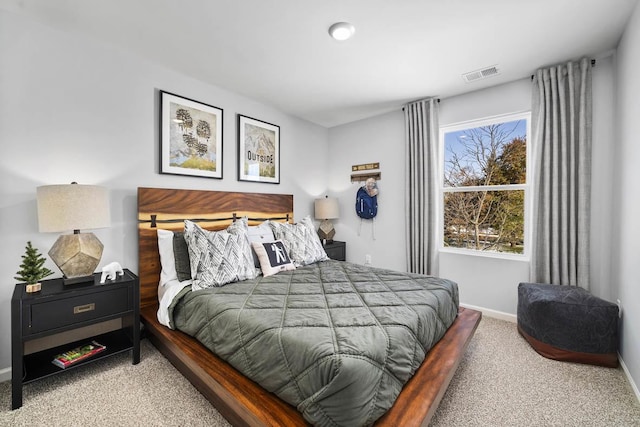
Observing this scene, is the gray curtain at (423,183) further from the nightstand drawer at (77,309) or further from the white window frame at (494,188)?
the nightstand drawer at (77,309)

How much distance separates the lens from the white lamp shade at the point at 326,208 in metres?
4.15

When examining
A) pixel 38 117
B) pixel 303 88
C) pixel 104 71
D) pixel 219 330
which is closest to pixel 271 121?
pixel 303 88

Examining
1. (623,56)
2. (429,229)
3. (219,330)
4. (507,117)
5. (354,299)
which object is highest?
(623,56)

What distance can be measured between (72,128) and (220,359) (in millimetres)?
2169

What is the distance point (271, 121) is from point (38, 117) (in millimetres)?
2306

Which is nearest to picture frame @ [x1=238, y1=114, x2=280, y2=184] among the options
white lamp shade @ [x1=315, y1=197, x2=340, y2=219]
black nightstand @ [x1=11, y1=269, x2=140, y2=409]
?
white lamp shade @ [x1=315, y1=197, x2=340, y2=219]

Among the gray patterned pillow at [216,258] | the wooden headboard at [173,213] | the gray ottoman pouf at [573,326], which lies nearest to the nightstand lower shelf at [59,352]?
the wooden headboard at [173,213]

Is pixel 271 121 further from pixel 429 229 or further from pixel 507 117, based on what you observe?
pixel 507 117

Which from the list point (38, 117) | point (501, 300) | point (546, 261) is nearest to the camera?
point (38, 117)

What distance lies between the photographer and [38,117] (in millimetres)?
2066

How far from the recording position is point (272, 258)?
2686mm

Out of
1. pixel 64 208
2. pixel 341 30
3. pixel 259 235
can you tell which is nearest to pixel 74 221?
pixel 64 208

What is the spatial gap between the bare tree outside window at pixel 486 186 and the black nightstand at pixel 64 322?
11.5 ft

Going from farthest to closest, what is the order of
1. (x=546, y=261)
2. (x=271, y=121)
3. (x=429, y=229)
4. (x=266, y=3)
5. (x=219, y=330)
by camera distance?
(x=271, y=121), (x=429, y=229), (x=546, y=261), (x=266, y=3), (x=219, y=330)
